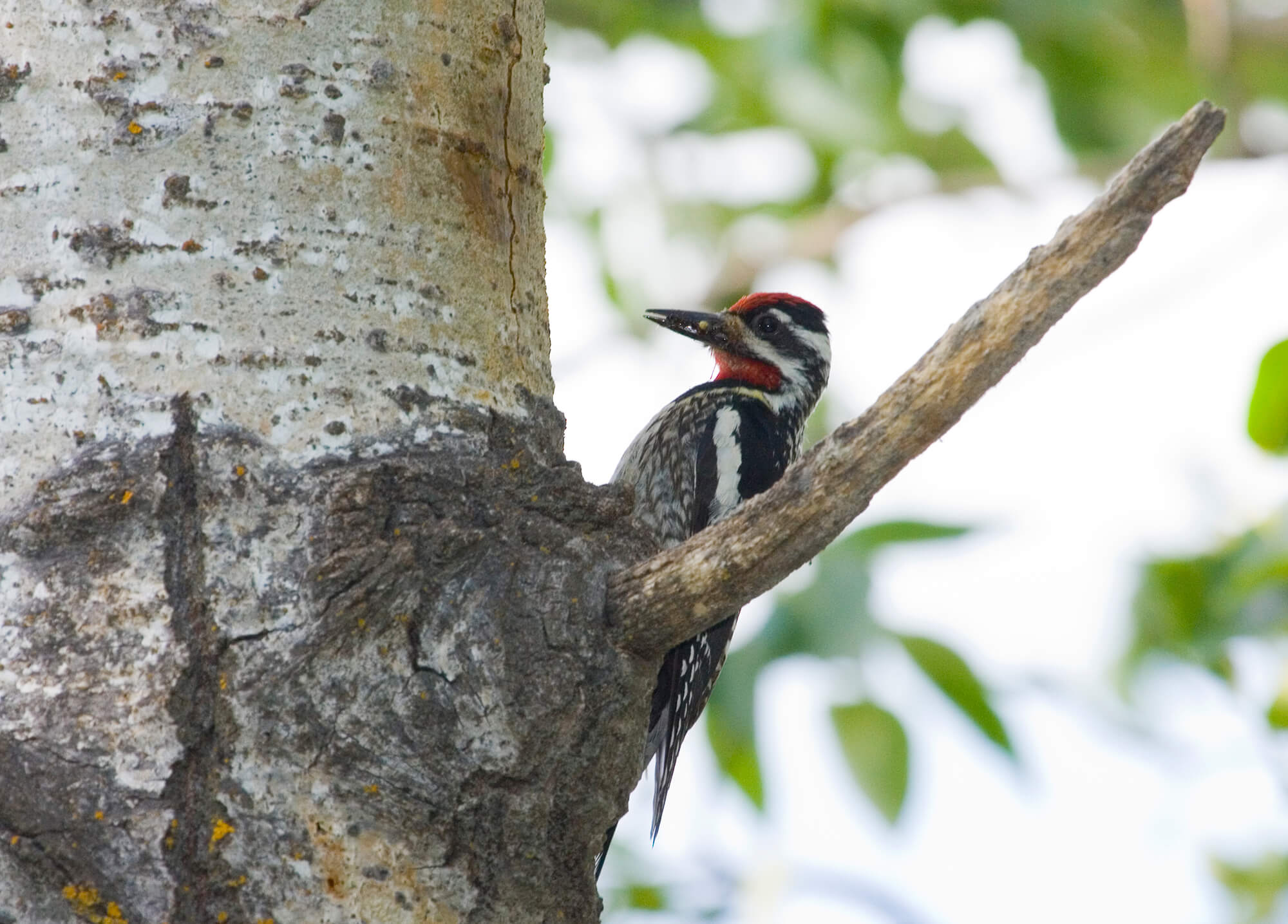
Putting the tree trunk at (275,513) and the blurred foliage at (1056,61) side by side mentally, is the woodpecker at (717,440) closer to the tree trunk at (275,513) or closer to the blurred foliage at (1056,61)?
the blurred foliage at (1056,61)

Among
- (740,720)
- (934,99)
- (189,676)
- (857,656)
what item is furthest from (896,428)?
(934,99)

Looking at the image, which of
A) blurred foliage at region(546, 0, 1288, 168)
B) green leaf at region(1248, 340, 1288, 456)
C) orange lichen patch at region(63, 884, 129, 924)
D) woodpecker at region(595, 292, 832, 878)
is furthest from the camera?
blurred foliage at region(546, 0, 1288, 168)

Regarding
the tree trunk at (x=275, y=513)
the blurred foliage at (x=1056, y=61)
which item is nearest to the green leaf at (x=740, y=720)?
the tree trunk at (x=275, y=513)

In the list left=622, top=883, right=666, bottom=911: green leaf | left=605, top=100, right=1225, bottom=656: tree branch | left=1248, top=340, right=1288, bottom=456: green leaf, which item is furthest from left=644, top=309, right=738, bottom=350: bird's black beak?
left=605, top=100, right=1225, bottom=656: tree branch

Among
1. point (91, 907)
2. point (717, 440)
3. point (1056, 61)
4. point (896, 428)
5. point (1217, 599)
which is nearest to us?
point (91, 907)

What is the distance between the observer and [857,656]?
2844 mm

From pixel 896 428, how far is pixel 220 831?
2.63ft

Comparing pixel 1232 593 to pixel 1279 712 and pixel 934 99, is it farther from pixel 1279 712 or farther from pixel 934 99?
pixel 934 99

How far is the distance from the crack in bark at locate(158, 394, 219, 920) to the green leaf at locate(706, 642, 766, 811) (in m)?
1.70

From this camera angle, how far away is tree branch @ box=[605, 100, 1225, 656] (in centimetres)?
137

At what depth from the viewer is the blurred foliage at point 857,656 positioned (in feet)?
9.37

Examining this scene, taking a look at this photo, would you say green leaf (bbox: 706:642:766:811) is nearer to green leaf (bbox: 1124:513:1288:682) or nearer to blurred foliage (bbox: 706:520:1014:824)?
blurred foliage (bbox: 706:520:1014:824)

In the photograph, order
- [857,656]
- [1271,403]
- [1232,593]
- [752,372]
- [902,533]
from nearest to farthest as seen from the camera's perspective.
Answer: [1271,403] → [1232,593] → [857,656] → [902,533] → [752,372]

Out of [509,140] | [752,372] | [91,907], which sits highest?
[752,372]
